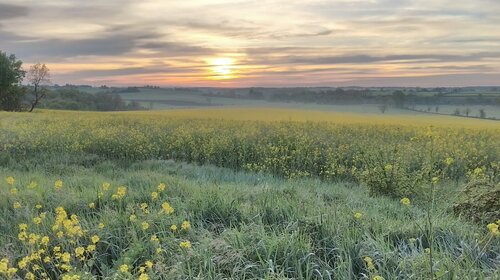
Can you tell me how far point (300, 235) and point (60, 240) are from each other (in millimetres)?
2685

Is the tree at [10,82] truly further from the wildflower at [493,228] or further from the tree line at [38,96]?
the wildflower at [493,228]

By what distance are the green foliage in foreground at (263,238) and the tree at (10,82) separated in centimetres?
5673

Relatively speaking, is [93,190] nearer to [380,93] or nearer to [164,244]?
[164,244]

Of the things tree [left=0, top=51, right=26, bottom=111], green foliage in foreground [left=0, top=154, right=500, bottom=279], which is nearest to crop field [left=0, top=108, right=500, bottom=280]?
green foliage in foreground [left=0, top=154, right=500, bottom=279]

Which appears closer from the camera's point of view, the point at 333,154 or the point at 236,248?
the point at 236,248

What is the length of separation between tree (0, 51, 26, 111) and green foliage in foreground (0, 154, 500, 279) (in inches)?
2233

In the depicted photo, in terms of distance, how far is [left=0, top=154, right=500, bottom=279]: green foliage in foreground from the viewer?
12.1ft

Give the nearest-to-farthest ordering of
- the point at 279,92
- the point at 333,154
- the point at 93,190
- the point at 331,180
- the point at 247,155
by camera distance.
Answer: the point at 93,190
the point at 331,180
the point at 333,154
the point at 247,155
the point at 279,92

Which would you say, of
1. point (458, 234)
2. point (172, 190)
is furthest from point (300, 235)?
point (172, 190)

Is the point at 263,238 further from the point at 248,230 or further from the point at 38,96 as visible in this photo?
the point at 38,96

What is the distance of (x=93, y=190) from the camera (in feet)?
22.0

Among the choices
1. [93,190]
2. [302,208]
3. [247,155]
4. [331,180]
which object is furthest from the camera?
[247,155]

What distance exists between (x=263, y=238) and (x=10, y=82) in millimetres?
61402

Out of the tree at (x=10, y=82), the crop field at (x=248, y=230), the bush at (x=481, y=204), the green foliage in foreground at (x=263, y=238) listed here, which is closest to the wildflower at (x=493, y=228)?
the crop field at (x=248, y=230)
